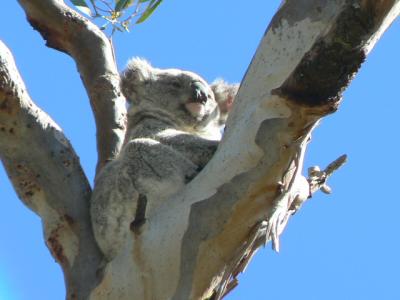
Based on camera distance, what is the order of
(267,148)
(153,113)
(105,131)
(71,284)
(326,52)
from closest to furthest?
(326,52)
(267,148)
(71,284)
(105,131)
(153,113)

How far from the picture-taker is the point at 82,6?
4.35m

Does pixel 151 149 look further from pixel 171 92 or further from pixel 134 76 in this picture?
pixel 134 76

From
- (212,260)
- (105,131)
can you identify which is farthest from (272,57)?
(105,131)

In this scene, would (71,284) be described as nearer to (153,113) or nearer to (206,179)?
(206,179)

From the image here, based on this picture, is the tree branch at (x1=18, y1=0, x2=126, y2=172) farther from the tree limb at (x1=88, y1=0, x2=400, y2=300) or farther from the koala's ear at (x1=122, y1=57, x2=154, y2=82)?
the tree limb at (x1=88, y1=0, x2=400, y2=300)

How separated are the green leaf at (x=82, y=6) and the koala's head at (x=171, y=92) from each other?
76 centimetres

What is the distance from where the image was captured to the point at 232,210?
2.79m

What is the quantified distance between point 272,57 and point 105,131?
1419 millimetres

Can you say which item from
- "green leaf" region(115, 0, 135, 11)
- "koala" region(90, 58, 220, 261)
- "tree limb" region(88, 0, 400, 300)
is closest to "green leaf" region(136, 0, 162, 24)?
"green leaf" region(115, 0, 135, 11)

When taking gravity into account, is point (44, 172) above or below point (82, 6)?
below

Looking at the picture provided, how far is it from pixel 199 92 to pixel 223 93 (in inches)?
7.3

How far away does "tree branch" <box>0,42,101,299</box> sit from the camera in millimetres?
3160

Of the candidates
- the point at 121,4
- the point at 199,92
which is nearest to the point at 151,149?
the point at 121,4

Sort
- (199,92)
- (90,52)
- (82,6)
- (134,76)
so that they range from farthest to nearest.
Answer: (134,76) < (199,92) < (82,6) < (90,52)
